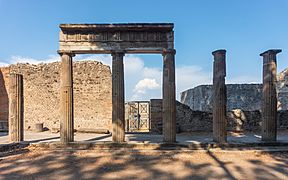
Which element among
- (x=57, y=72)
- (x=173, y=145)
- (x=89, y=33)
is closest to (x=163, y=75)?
(x=173, y=145)

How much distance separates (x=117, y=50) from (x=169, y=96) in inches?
109

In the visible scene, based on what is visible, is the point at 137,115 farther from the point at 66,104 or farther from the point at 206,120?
the point at 66,104

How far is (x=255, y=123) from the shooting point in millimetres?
13688

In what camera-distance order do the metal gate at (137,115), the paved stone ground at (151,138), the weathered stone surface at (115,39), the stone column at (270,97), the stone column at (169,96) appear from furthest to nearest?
the metal gate at (137,115), the paved stone ground at (151,138), the stone column at (270,97), the weathered stone surface at (115,39), the stone column at (169,96)

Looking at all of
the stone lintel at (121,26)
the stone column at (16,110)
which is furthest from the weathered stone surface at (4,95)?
the stone lintel at (121,26)

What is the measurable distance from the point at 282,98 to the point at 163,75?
16.0m

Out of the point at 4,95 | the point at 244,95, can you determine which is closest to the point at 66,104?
the point at 4,95

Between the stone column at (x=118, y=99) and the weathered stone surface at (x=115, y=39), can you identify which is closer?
the stone column at (x=118, y=99)

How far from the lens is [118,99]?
28.3 ft

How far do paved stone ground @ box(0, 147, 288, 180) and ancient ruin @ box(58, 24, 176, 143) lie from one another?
1.28 m

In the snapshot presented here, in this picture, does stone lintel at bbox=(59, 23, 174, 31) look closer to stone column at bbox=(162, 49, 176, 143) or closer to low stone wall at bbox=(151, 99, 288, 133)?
stone column at bbox=(162, 49, 176, 143)

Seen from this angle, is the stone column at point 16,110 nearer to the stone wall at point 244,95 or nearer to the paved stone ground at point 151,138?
the paved stone ground at point 151,138

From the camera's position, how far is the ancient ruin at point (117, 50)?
8.55 m

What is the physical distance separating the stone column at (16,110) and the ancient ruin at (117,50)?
222 centimetres
